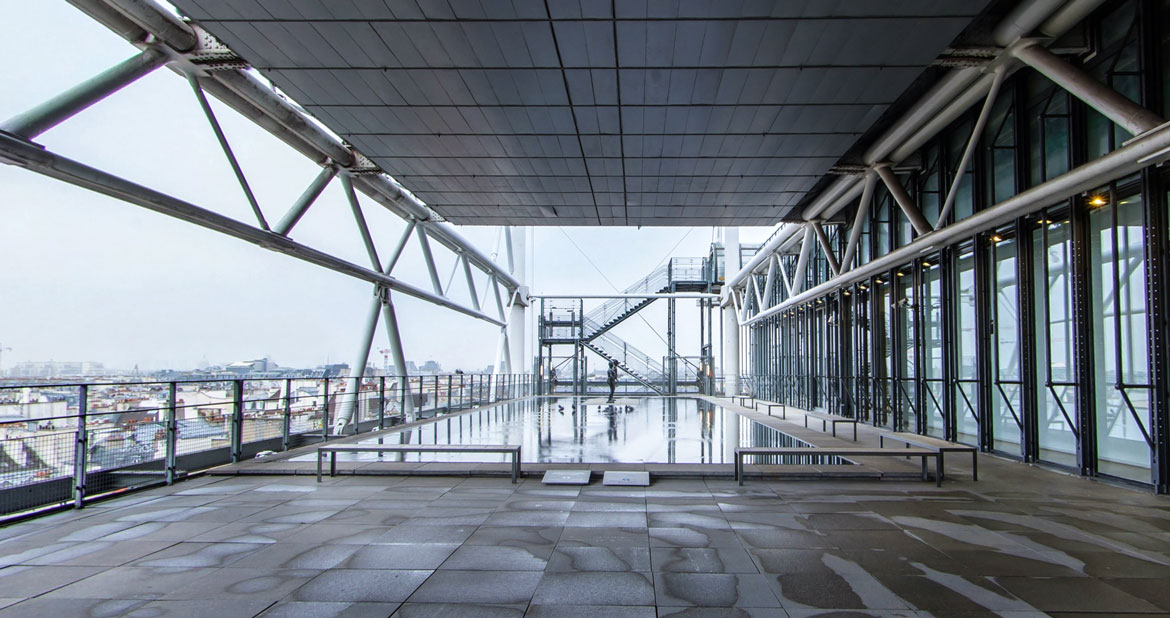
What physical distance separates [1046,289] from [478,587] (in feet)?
33.0

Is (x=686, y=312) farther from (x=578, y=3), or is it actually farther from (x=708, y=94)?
(x=578, y=3)

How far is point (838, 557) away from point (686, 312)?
34555 millimetres

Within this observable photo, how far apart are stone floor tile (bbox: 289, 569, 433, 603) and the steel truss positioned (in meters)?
5.86

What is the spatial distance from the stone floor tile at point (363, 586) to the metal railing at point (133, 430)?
3.46 metres

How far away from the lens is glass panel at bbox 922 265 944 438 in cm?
1409

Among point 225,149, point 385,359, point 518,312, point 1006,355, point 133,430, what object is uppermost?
point 225,149

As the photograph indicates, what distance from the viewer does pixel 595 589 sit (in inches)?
184

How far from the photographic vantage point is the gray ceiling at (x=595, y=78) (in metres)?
7.44

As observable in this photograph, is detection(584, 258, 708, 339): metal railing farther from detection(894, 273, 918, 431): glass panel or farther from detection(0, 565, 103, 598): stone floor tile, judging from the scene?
detection(0, 565, 103, 598): stone floor tile

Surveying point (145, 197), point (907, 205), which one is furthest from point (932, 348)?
point (145, 197)

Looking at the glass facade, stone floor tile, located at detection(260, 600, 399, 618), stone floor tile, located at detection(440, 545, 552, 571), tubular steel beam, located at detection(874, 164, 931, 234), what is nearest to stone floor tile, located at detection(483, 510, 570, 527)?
stone floor tile, located at detection(440, 545, 552, 571)

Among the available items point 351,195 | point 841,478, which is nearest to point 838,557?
point 841,478

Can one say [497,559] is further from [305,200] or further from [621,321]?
[621,321]

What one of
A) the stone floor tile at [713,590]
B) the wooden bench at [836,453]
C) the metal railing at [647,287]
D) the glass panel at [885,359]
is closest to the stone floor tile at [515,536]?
the stone floor tile at [713,590]
